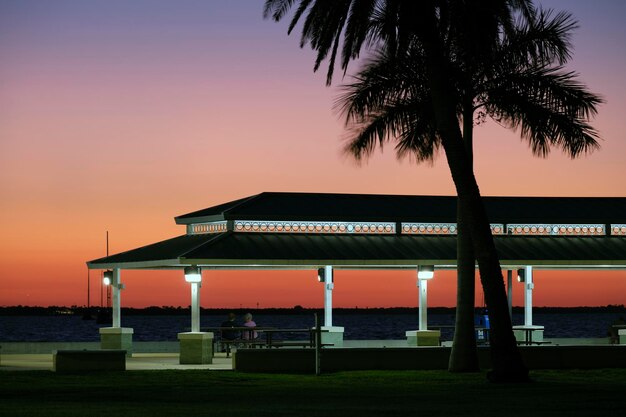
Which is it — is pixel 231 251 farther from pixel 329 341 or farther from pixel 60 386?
pixel 60 386

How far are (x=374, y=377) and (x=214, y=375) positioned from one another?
305 centimetres

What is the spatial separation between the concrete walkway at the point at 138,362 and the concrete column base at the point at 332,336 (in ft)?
8.31

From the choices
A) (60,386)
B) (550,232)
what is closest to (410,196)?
(550,232)

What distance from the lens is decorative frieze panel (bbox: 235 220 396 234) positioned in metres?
32.3

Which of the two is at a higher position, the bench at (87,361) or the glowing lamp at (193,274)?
the glowing lamp at (193,274)

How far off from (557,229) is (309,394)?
15.3m

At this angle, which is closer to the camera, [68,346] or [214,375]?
[214,375]

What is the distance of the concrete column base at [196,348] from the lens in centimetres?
2984

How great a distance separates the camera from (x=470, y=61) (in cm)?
2573

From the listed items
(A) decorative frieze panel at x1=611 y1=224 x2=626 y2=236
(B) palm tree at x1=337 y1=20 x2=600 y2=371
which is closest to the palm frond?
(B) palm tree at x1=337 y1=20 x2=600 y2=371

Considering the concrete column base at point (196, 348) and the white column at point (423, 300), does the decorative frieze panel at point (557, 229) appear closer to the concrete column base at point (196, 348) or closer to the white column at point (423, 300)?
the white column at point (423, 300)

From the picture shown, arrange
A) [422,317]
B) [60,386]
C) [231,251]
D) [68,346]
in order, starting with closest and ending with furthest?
1. [60,386]
2. [231,251]
3. [422,317]
4. [68,346]

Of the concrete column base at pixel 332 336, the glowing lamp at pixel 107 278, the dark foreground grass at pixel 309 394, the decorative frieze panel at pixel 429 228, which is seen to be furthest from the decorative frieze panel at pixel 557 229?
the glowing lamp at pixel 107 278

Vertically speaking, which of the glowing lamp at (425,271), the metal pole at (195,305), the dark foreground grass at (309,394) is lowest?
the dark foreground grass at (309,394)
